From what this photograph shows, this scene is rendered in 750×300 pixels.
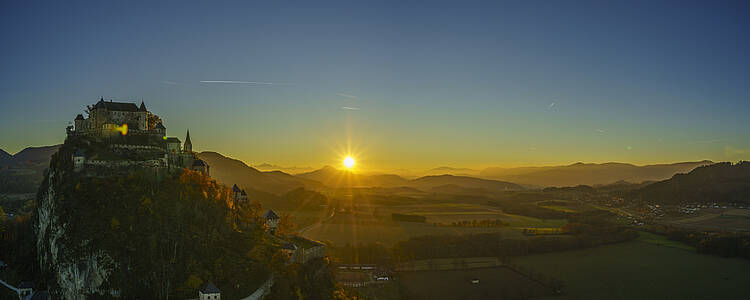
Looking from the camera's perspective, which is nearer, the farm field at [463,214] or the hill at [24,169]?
the hill at [24,169]

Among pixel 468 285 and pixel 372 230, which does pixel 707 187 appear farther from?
pixel 468 285

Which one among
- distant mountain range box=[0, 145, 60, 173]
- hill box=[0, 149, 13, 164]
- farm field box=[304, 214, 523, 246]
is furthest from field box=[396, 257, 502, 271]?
hill box=[0, 149, 13, 164]

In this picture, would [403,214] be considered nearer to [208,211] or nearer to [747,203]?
[208,211]

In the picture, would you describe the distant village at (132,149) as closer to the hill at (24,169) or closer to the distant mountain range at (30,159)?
the hill at (24,169)

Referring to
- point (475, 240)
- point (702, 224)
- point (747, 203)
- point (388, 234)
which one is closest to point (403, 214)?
point (388, 234)

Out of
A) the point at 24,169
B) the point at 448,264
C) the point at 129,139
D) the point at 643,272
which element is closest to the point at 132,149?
the point at 129,139

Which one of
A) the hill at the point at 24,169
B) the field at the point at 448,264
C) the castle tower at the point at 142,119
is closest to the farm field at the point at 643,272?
the field at the point at 448,264

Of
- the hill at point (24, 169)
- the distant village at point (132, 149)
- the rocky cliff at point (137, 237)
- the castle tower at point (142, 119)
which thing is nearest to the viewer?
the rocky cliff at point (137, 237)
